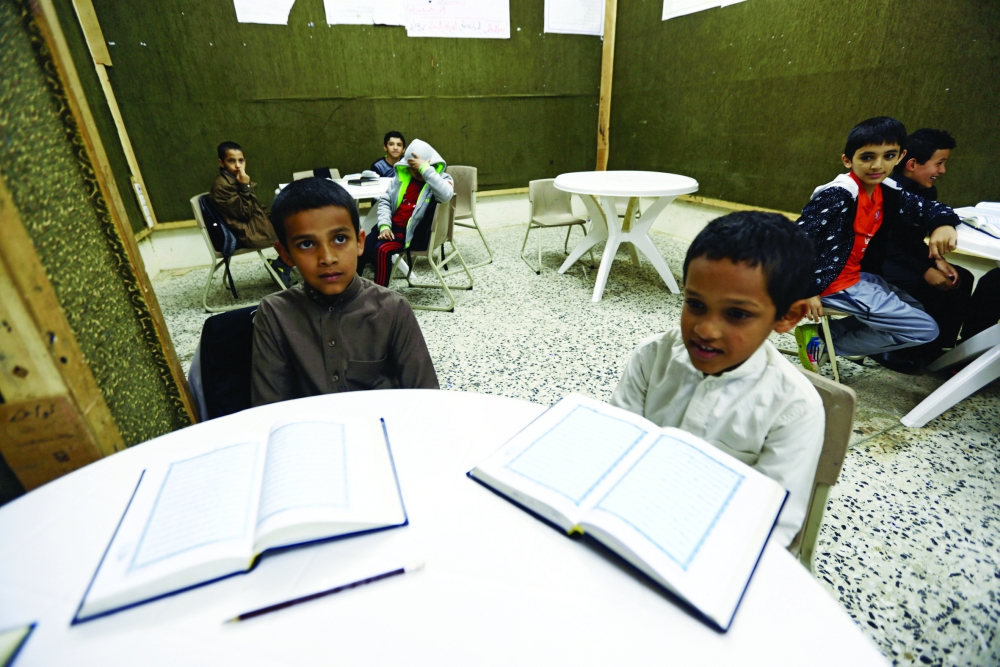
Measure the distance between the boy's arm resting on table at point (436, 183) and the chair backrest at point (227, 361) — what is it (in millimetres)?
1860

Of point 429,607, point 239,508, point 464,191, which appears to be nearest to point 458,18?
point 464,191

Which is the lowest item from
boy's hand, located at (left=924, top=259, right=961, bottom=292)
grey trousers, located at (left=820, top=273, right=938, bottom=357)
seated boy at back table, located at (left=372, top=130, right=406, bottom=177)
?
grey trousers, located at (left=820, top=273, right=938, bottom=357)

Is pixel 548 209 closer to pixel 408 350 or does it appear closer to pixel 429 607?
pixel 408 350

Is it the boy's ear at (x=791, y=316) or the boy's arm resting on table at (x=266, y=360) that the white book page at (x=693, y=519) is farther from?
the boy's arm resting on table at (x=266, y=360)

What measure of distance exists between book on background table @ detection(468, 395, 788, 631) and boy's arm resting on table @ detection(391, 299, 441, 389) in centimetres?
62

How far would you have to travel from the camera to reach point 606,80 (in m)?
5.00

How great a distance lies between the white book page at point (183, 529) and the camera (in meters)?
0.46

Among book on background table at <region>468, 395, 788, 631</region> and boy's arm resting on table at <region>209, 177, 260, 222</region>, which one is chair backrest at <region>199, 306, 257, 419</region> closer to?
book on background table at <region>468, 395, 788, 631</region>

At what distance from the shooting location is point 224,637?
437 millimetres

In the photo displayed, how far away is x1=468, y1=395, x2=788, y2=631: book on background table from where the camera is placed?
1.52 ft

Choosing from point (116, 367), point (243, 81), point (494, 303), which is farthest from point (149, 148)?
point (116, 367)

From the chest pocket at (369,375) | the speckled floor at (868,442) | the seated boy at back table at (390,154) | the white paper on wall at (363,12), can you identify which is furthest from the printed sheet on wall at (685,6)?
the chest pocket at (369,375)

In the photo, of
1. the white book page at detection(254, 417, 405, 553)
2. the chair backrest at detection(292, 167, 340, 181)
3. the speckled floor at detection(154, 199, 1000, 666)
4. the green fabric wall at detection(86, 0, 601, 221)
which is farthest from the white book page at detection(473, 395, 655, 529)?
the green fabric wall at detection(86, 0, 601, 221)

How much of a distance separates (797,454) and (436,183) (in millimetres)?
2524
